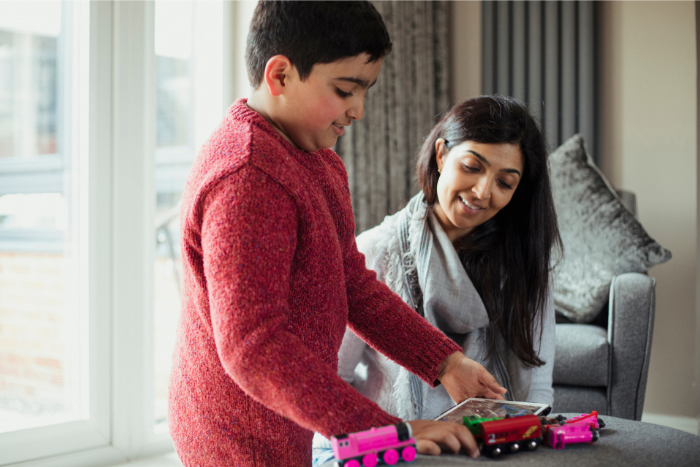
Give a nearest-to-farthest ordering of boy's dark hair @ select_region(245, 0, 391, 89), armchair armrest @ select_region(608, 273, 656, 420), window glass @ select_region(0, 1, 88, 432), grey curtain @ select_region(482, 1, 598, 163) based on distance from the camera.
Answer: boy's dark hair @ select_region(245, 0, 391, 89)
window glass @ select_region(0, 1, 88, 432)
armchair armrest @ select_region(608, 273, 656, 420)
grey curtain @ select_region(482, 1, 598, 163)

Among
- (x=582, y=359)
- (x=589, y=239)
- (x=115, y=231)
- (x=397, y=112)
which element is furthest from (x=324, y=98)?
(x=397, y=112)

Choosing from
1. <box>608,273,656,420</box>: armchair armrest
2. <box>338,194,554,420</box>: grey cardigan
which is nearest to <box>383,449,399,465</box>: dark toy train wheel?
<box>338,194,554,420</box>: grey cardigan

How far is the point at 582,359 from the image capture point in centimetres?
194

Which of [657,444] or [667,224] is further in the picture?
[667,224]

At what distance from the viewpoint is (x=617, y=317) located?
1.96 meters

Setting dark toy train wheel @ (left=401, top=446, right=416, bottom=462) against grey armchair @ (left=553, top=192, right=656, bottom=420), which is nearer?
dark toy train wheel @ (left=401, top=446, right=416, bottom=462)

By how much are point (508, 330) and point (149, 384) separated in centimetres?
113

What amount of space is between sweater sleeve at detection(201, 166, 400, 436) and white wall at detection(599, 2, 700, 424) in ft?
8.11

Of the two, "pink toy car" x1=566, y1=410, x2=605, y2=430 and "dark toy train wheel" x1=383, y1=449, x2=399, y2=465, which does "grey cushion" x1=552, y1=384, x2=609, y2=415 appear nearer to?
"pink toy car" x1=566, y1=410, x2=605, y2=430

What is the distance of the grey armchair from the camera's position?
1.92 m

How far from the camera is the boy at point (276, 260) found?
0.57m

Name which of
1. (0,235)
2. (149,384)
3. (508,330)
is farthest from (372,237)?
(0,235)

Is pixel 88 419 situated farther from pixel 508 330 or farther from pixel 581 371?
pixel 581 371

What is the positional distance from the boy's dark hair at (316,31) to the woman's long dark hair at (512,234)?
693 millimetres
